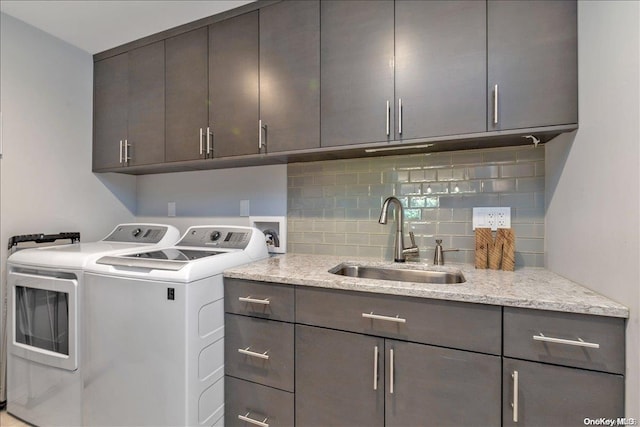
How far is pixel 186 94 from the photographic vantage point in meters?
1.93

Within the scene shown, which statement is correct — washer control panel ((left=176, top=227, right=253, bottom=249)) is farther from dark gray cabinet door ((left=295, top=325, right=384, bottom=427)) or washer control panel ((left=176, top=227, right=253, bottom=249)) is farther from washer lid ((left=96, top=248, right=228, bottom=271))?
dark gray cabinet door ((left=295, top=325, right=384, bottom=427))

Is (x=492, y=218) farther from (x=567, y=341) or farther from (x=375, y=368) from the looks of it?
(x=375, y=368)

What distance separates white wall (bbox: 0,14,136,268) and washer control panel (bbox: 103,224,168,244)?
9.5 inches

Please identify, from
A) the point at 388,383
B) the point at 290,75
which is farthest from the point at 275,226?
the point at 388,383

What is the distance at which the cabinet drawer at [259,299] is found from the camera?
1345mm

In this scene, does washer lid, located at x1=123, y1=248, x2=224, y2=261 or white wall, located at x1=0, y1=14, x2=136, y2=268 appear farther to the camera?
white wall, located at x1=0, y1=14, x2=136, y2=268

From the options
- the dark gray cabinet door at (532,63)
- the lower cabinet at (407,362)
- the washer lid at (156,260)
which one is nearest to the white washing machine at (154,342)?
the washer lid at (156,260)

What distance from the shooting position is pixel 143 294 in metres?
1.34

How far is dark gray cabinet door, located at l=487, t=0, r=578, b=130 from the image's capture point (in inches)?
46.6

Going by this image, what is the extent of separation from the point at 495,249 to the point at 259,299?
1.20 m

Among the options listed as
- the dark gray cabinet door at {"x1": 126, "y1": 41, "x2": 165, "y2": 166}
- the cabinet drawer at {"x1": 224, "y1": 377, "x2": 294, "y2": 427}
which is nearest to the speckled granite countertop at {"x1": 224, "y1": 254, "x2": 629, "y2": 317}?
the cabinet drawer at {"x1": 224, "y1": 377, "x2": 294, "y2": 427}

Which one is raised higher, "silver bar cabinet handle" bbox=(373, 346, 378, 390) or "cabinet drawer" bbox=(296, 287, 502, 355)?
"cabinet drawer" bbox=(296, 287, 502, 355)

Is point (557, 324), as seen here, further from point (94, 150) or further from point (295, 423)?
point (94, 150)

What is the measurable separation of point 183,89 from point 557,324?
7.47 feet
